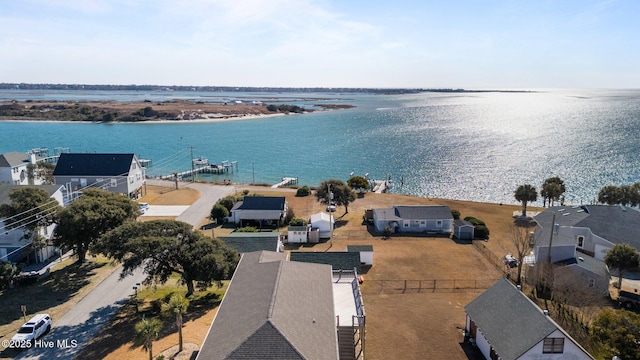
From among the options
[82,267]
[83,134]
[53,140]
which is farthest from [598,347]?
[83,134]

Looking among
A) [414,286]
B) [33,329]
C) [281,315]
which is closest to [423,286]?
[414,286]

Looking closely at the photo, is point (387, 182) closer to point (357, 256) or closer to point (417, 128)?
point (357, 256)

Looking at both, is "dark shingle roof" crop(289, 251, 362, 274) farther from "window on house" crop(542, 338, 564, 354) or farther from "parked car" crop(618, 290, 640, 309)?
"parked car" crop(618, 290, 640, 309)

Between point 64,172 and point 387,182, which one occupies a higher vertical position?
point 64,172

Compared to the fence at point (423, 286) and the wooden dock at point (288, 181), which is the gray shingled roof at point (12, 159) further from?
the fence at point (423, 286)

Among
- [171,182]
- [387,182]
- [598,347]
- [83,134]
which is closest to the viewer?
[598,347]

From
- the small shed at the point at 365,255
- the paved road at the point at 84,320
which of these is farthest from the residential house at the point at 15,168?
the small shed at the point at 365,255

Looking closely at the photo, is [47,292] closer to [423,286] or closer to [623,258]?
[423,286]

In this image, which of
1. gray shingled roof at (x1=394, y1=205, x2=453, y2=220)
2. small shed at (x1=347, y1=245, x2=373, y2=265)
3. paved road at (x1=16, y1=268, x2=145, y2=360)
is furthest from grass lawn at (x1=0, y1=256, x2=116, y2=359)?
gray shingled roof at (x1=394, y1=205, x2=453, y2=220)

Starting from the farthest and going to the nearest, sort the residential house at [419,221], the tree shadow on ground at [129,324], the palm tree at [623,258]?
Result: 1. the residential house at [419,221]
2. the palm tree at [623,258]
3. the tree shadow on ground at [129,324]
